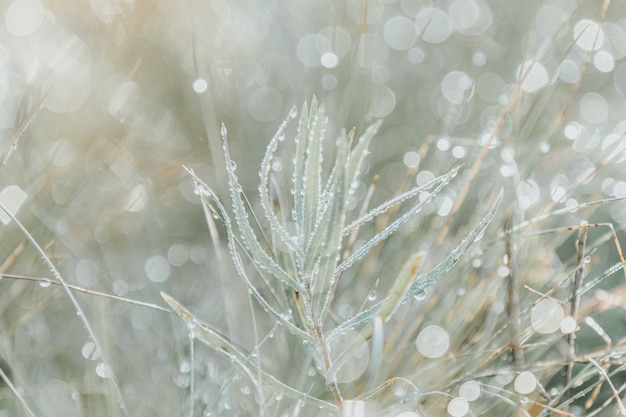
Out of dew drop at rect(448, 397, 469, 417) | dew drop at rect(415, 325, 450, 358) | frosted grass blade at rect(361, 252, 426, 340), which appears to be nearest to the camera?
frosted grass blade at rect(361, 252, 426, 340)

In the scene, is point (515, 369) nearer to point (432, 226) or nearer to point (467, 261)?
point (467, 261)

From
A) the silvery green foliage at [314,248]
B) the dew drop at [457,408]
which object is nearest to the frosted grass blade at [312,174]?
the silvery green foliage at [314,248]

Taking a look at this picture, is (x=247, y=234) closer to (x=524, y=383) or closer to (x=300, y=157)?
(x=300, y=157)

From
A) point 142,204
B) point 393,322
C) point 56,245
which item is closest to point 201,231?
point 142,204

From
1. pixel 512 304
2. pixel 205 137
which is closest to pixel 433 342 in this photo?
pixel 512 304

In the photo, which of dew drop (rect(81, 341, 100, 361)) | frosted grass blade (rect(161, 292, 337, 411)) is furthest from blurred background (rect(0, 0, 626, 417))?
frosted grass blade (rect(161, 292, 337, 411))

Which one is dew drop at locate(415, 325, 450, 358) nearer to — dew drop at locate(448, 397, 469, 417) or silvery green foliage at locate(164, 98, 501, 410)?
dew drop at locate(448, 397, 469, 417)
